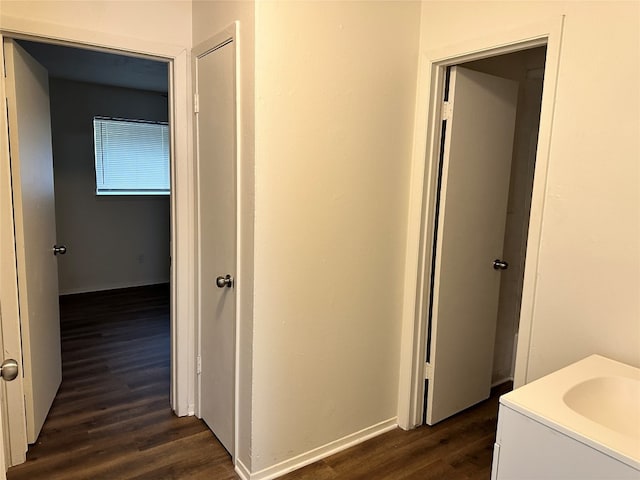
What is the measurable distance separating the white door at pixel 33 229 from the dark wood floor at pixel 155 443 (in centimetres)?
20

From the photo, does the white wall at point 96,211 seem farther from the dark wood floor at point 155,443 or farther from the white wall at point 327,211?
the white wall at point 327,211

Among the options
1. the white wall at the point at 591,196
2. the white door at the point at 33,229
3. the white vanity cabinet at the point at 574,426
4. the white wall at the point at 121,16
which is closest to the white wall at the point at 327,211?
the white wall at the point at 591,196

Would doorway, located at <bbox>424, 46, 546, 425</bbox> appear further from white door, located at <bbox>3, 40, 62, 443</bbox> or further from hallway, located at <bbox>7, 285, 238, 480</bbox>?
white door, located at <bbox>3, 40, 62, 443</bbox>

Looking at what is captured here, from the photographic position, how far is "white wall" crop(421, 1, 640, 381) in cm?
165

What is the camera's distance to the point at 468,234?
2637 mm

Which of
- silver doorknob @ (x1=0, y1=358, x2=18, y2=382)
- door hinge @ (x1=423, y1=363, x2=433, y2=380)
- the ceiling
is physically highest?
the ceiling

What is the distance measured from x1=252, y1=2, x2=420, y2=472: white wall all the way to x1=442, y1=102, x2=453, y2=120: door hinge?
0.17 m

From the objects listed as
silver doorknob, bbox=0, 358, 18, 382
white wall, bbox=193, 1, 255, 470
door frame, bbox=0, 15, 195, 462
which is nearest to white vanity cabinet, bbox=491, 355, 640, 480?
white wall, bbox=193, 1, 255, 470

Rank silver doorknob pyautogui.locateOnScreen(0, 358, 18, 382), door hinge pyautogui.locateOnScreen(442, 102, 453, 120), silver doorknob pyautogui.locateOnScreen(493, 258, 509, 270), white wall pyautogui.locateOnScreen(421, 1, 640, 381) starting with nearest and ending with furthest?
silver doorknob pyautogui.locateOnScreen(0, 358, 18, 382)
white wall pyautogui.locateOnScreen(421, 1, 640, 381)
door hinge pyautogui.locateOnScreen(442, 102, 453, 120)
silver doorknob pyautogui.locateOnScreen(493, 258, 509, 270)

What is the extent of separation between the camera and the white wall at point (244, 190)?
76.0 inches

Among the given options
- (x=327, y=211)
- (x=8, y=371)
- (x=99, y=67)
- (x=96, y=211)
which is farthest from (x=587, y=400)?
(x=96, y=211)

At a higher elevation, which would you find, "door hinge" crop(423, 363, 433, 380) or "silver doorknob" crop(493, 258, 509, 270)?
"silver doorknob" crop(493, 258, 509, 270)

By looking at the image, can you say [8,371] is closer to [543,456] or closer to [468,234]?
[543,456]

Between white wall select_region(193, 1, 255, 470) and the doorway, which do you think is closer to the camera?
white wall select_region(193, 1, 255, 470)
